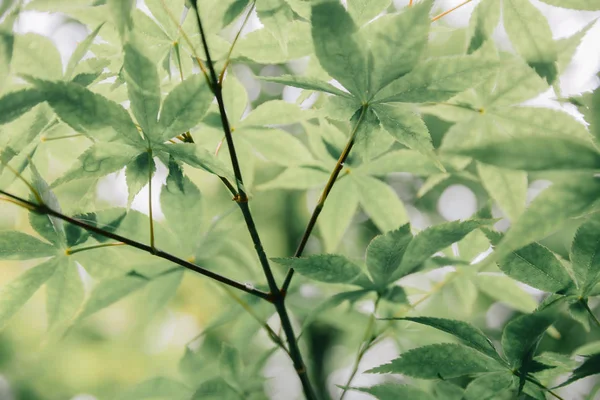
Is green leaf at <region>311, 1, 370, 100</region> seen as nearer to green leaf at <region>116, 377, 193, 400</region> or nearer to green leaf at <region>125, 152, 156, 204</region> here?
green leaf at <region>125, 152, 156, 204</region>

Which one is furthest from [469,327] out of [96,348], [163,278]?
[96,348]

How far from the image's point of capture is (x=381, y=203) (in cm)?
107

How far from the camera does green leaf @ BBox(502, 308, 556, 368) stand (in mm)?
625

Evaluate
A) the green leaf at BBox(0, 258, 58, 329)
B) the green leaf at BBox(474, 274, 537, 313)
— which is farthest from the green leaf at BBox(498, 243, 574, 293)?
the green leaf at BBox(0, 258, 58, 329)

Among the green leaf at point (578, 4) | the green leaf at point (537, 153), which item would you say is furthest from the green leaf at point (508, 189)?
the green leaf at point (537, 153)

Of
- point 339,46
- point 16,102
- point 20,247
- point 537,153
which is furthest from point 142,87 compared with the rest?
point 537,153

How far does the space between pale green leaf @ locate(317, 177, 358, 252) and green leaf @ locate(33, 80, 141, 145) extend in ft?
1.63

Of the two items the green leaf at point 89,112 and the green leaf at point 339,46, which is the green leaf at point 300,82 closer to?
the green leaf at point 339,46

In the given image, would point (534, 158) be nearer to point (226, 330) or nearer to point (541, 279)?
point (541, 279)

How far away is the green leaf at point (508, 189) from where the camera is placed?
92 cm

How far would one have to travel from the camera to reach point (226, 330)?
13.4ft

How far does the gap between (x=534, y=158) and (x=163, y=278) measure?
852mm

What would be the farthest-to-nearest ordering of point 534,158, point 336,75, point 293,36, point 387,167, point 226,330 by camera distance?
point 226,330, point 387,167, point 293,36, point 336,75, point 534,158

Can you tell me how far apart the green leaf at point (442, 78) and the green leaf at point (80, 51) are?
484 mm
